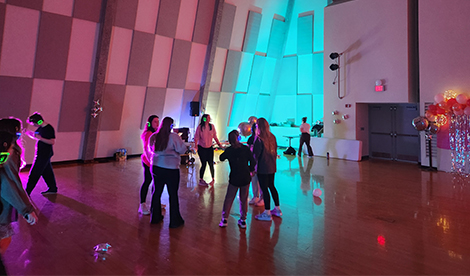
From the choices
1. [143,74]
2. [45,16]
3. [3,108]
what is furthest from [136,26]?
[3,108]

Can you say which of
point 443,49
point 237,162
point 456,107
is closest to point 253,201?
point 237,162

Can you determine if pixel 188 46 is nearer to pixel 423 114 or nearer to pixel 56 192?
pixel 56 192

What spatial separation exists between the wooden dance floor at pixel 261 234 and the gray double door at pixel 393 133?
354 cm

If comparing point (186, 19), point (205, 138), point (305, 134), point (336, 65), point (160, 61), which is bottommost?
point (205, 138)

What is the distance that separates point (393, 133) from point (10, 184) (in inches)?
437

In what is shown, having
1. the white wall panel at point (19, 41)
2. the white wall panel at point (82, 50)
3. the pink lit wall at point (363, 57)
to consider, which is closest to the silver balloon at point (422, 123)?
the pink lit wall at point (363, 57)

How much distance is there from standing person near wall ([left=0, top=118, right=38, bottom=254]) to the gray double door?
35.2 ft

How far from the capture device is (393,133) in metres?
11.0

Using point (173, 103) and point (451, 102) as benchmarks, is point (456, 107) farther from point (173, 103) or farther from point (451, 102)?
point (173, 103)

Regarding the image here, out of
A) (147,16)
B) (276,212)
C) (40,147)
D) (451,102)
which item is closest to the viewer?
(276,212)

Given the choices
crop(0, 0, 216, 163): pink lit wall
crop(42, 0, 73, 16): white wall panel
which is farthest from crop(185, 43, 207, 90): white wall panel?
crop(42, 0, 73, 16): white wall panel

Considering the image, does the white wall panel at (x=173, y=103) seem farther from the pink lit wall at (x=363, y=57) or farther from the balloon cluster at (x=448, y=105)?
the balloon cluster at (x=448, y=105)

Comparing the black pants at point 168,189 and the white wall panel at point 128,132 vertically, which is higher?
the white wall panel at point 128,132

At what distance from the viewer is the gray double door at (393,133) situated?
1059 centimetres
